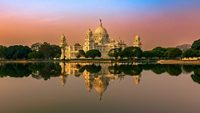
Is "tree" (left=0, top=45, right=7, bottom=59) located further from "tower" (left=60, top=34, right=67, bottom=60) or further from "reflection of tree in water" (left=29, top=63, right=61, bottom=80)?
"reflection of tree in water" (left=29, top=63, right=61, bottom=80)

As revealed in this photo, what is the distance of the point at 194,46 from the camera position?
63.2 m

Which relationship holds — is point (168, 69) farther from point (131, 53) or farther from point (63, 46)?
point (63, 46)

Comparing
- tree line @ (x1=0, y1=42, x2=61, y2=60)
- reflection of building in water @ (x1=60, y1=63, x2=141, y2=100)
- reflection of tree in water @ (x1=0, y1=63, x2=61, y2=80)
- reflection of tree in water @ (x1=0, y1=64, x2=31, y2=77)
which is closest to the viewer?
reflection of building in water @ (x1=60, y1=63, x2=141, y2=100)

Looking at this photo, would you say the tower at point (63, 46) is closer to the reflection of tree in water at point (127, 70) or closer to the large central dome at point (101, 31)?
the large central dome at point (101, 31)

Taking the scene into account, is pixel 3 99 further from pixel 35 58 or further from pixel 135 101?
pixel 35 58

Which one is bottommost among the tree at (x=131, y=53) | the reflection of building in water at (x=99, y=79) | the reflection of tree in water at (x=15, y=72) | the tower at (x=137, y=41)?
the reflection of building in water at (x=99, y=79)

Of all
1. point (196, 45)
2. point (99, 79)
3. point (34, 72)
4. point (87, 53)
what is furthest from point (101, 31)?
point (99, 79)

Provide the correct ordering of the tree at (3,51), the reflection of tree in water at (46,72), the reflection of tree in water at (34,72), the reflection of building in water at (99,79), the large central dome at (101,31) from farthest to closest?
the large central dome at (101,31) < the tree at (3,51) < the reflection of tree in water at (34,72) < the reflection of tree in water at (46,72) < the reflection of building in water at (99,79)

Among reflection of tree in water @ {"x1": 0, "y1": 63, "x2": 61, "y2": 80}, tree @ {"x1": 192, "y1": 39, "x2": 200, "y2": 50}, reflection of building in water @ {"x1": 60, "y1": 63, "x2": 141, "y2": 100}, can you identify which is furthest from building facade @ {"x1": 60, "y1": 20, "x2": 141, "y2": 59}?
reflection of building in water @ {"x1": 60, "y1": 63, "x2": 141, "y2": 100}

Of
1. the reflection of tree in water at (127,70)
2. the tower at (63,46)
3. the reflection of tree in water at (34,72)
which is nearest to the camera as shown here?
the reflection of tree in water at (34,72)

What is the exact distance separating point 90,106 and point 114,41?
88749 millimetres

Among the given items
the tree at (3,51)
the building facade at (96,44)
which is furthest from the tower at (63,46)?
the tree at (3,51)

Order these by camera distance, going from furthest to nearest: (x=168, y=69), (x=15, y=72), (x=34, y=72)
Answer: (x=168, y=69)
(x=15, y=72)
(x=34, y=72)

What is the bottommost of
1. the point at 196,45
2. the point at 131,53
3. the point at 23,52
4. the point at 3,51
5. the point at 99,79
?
the point at 99,79
